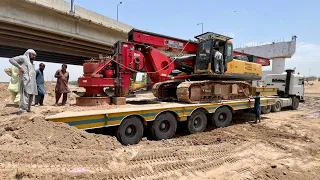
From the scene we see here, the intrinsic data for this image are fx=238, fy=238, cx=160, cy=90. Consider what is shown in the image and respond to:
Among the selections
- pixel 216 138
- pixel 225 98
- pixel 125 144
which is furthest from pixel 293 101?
pixel 125 144

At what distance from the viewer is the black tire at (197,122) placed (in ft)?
23.2

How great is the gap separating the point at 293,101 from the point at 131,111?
13.0 m

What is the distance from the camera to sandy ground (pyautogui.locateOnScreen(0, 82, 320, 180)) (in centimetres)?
355

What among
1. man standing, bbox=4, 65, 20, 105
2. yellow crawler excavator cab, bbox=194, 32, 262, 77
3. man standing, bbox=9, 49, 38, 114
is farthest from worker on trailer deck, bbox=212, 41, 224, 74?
man standing, bbox=4, 65, 20, 105

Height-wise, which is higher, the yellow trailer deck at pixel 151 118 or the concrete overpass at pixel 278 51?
the concrete overpass at pixel 278 51

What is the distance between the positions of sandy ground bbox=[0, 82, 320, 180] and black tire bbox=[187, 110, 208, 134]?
0.90 meters

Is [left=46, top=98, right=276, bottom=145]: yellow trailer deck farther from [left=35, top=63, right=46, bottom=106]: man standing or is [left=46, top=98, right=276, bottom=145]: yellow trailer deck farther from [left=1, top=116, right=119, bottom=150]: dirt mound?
[left=35, top=63, right=46, bottom=106]: man standing

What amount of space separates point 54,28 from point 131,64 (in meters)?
13.0

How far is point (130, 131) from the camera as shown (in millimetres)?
5656

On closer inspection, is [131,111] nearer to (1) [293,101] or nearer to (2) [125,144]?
(2) [125,144]

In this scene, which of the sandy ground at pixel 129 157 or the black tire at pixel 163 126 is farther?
the black tire at pixel 163 126

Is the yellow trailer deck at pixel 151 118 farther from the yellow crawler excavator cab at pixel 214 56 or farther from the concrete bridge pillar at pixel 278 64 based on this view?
the concrete bridge pillar at pixel 278 64

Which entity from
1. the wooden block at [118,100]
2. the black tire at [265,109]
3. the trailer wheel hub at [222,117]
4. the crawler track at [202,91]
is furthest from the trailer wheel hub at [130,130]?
the black tire at [265,109]

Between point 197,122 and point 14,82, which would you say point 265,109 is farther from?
point 14,82
